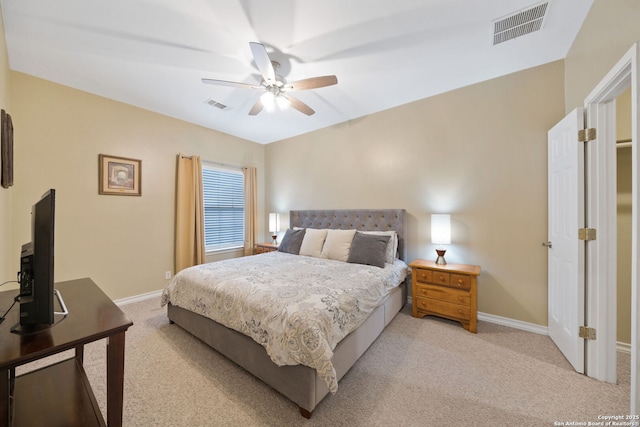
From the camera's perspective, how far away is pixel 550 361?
6.61ft

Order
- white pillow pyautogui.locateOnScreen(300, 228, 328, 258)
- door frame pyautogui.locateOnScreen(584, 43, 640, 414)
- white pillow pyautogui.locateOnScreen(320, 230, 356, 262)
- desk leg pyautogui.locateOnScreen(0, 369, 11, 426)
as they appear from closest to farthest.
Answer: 1. desk leg pyautogui.locateOnScreen(0, 369, 11, 426)
2. door frame pyautogui.locateOnScreen(584, 43, 640, 414)
3. white pillow pyautogui.locateOnScreen(320, 230, 356, 262)
4. white pillow pyautogui.locateOnScreen(300, 228, 328, 258)

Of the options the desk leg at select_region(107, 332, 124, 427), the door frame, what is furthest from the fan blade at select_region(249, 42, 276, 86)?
the door frame

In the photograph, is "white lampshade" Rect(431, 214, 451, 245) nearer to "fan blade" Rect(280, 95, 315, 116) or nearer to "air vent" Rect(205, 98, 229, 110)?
"fan blade" Rect(280, 95, 315, 116)

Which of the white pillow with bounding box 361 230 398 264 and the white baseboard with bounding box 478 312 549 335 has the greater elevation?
the white pillow with bounding box 361 230 398 264

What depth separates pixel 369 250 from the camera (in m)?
→ 2.87

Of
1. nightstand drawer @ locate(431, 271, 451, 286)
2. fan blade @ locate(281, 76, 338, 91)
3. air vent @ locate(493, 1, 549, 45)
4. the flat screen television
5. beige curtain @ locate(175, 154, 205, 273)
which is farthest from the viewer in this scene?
beige curtain @ locate(175, 154, 205, 273)

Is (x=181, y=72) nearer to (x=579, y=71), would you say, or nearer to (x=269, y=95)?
(x=269, y=95)

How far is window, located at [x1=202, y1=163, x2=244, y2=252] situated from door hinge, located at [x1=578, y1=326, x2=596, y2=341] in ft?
15.7

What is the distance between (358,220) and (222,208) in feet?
8.82

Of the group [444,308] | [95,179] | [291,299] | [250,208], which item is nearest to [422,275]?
[444,308]

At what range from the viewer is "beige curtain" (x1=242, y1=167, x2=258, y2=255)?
480 cm

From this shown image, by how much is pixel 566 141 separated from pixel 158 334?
14.2 ft

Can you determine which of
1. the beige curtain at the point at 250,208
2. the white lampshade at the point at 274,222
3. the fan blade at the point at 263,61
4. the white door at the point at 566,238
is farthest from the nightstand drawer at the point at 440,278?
the beige curtain at the point at 250,208

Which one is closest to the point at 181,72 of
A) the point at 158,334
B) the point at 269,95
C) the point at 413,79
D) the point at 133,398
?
the point at 269,95
